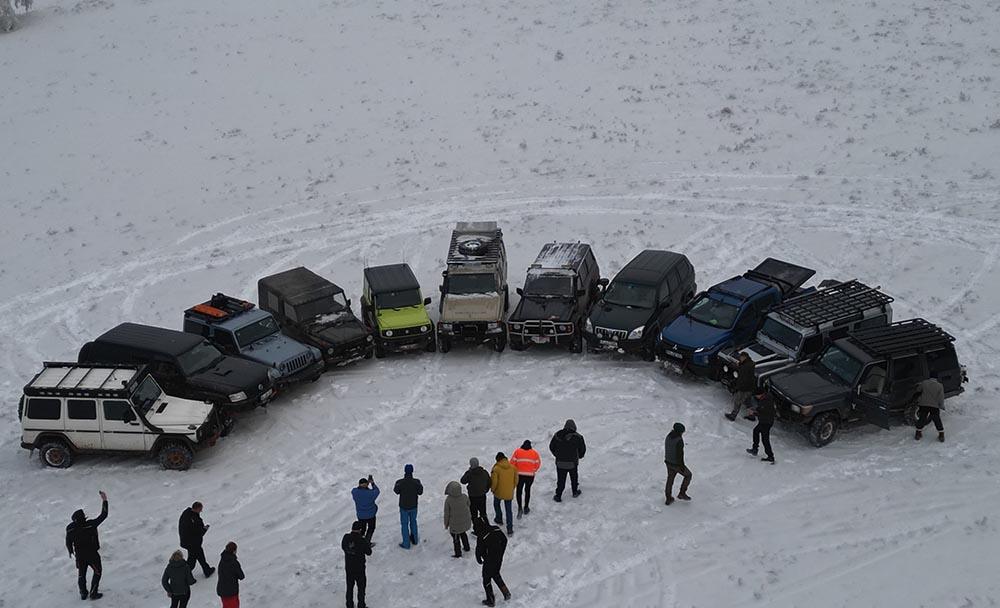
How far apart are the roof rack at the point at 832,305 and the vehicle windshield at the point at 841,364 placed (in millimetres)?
843

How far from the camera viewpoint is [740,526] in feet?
46.0

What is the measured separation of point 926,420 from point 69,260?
952 inches

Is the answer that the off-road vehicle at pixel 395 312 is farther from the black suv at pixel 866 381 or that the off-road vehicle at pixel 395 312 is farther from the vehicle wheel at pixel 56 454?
the black suv at pixel 866 381

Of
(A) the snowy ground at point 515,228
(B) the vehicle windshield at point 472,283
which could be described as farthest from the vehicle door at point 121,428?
(B) the vehicle windshield at point 472,283

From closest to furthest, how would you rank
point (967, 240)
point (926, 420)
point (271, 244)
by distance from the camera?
1. point (926, 420)
2. point (967, 240)
3. point (271, 244)

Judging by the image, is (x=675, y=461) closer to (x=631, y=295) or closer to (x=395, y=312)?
(x=631, y=295)

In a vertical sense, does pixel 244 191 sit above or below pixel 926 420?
above

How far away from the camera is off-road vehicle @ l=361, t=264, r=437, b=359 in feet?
67.6

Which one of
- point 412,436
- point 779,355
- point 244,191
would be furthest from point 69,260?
point 779,355

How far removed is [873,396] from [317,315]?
12071mm

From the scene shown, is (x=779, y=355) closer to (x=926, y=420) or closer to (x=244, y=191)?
(x=926, y=420)

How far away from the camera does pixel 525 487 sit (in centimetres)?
1430

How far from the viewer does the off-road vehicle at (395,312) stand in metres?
20.6

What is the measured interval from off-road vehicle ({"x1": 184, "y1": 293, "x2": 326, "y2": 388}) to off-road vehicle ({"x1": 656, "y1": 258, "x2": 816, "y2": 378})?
24.9 ft
